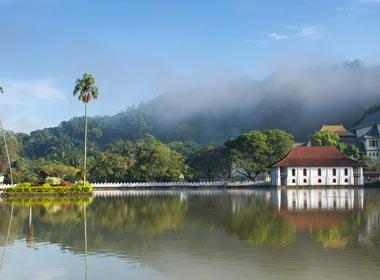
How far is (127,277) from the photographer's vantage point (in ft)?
54.2

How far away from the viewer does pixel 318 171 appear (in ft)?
289

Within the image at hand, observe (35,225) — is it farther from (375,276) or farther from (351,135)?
(351,135)

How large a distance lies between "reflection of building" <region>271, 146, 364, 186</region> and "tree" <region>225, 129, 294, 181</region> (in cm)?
604

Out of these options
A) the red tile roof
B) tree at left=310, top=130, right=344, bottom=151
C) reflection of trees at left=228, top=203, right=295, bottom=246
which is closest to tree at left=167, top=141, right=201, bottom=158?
tree at left=310, top=130, right=344, bottom=151

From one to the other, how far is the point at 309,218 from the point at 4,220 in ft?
63.8

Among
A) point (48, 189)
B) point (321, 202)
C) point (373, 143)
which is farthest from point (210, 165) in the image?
point (321, 202)

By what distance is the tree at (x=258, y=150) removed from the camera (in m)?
95.2

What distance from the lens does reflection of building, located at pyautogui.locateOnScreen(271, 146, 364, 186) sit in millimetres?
87562

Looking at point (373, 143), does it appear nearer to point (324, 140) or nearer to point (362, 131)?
point (362, 131)

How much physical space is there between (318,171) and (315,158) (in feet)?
8.51

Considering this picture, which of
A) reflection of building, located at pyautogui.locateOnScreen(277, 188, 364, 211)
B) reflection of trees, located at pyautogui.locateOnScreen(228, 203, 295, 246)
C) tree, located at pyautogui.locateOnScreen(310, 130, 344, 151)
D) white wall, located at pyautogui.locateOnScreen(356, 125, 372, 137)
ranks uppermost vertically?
white wall, located at pyautogui.locateOnScreen(356, 125, 372, 137)

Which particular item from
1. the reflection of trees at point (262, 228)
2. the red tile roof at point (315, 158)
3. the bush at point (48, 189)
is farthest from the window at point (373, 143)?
the reflection of trees at point (262, 228)

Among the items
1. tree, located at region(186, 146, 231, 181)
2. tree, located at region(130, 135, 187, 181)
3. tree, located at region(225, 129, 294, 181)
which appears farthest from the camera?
tree, located at region(186, 146, 231, 181)

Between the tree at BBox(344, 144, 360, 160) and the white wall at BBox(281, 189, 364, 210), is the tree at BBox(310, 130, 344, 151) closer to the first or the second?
the tree at BBox(344, 144, 360, 160)
